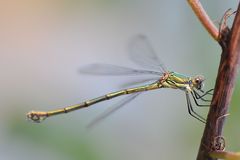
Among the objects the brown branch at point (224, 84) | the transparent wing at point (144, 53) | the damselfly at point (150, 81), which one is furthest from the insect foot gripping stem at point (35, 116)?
the brown branch at point (224, 84)

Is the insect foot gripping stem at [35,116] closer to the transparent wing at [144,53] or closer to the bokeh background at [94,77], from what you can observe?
the bokeh background at [94,77]

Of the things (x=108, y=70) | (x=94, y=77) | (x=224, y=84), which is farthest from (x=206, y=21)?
(x=94, y=77)

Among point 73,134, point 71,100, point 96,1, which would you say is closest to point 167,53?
point 96,1

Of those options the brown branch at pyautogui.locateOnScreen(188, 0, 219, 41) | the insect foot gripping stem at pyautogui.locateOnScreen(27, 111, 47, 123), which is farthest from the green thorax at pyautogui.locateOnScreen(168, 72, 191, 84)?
the brown branch at pyautogui.locateOnScreen(188, 0, 219, 41)

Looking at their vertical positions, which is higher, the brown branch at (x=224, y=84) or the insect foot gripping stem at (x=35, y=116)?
the brown branch at (x=224, y=84)

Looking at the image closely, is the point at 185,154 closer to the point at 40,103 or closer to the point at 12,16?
the point at 40,103

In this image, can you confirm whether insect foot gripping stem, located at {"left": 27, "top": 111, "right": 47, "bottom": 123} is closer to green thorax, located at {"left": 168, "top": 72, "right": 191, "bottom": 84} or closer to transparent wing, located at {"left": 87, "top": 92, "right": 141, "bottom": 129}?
transparent wing, located at {"left": 87, "top": 92, "right": 141, "bottom": 129}
